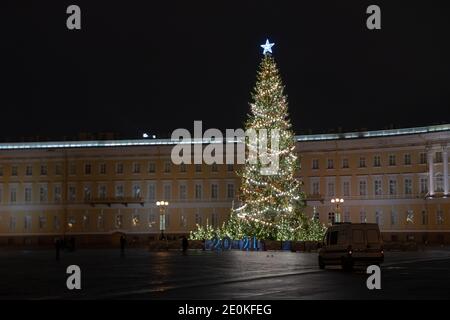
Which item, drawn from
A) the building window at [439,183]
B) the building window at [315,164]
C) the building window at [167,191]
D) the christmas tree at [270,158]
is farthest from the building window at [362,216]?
the christmas tree at [270,158]

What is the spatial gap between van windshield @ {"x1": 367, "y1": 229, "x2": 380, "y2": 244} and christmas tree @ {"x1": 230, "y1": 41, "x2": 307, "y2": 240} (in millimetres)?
20914

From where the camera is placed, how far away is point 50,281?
25.9 m

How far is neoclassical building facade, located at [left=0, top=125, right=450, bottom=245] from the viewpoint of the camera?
259 feet

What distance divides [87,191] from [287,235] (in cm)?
3902

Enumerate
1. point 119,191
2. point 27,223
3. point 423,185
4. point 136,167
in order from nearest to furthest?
point 423,185, point 136,167, point 119,191, point 27,223

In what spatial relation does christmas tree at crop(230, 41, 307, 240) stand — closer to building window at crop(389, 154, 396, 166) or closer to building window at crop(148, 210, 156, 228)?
building window at crop(389, 154, 396, 166)

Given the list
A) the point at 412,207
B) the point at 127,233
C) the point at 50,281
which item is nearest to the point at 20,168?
the point at 127,233

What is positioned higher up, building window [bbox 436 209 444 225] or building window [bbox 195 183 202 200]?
building window [bbox 195 183 202 200]

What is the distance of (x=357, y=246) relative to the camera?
29969 millimetres

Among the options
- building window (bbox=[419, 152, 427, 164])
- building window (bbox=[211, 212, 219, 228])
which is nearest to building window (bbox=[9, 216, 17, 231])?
building window (bbox=[211, 212, 219, 228])

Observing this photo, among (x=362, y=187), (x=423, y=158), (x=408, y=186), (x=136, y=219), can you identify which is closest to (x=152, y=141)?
(x=136, y=219)

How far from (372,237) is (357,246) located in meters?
0.68

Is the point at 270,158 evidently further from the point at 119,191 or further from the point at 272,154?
the point at 119,191
